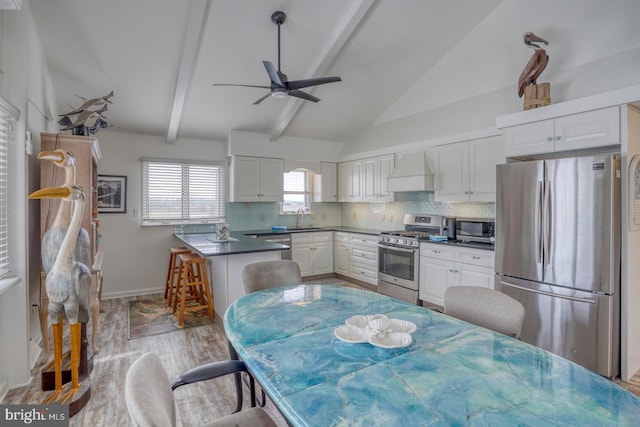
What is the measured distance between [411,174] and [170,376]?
363cm

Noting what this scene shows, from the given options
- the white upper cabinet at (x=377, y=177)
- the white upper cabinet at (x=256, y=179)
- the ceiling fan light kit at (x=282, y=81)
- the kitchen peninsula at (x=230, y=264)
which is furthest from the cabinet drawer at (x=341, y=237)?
the ceiling fan light kit at (x=282, y=81)

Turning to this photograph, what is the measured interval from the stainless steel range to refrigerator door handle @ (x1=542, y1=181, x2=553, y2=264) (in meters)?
1.42

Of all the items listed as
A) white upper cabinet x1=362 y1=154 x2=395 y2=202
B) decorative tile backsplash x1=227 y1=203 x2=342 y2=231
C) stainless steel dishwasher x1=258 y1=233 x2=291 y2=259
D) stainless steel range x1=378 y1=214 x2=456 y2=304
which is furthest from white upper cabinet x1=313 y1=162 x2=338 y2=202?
stainless steel range x1=378 y1=214 x2=456 y2=304

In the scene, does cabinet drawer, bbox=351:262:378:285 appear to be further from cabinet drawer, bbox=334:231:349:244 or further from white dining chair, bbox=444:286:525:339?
white dining chair, bbox=444:286:525:339

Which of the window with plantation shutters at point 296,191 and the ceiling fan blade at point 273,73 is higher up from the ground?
the ceiling fan blade at point 273,73

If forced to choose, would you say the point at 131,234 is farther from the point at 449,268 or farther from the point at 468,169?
the point at 468,169

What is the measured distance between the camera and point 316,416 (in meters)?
0.92

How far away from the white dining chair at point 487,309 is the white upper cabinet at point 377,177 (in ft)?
10.7

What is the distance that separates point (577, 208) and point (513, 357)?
1.97m

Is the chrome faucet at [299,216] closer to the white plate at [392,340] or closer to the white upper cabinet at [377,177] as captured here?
the white upper cabinet at [377,177]

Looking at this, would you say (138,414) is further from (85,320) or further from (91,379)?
(91,379)

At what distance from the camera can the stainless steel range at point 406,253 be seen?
4.31 metres

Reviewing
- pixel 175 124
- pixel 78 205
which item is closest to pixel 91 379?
pixel 78 205

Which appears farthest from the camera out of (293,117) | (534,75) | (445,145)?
(293,117)
